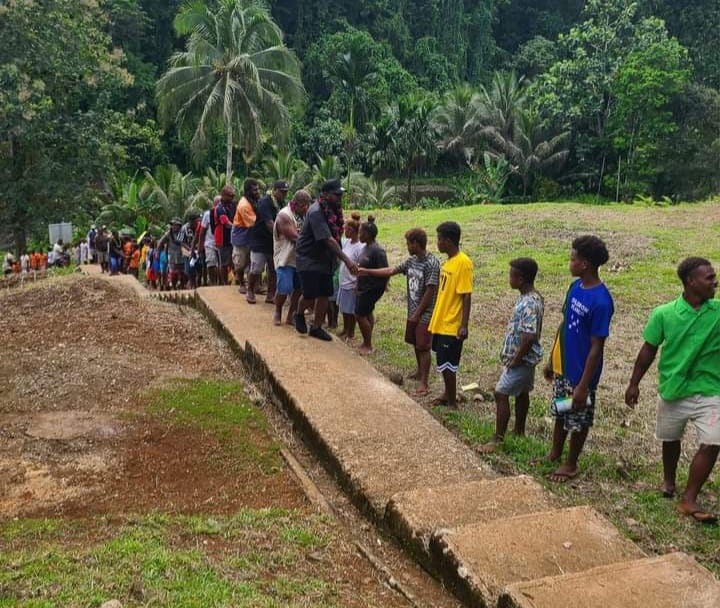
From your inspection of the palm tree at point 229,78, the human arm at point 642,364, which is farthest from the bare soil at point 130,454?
the palm tree at point 229,78

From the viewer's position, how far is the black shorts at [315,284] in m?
6.84

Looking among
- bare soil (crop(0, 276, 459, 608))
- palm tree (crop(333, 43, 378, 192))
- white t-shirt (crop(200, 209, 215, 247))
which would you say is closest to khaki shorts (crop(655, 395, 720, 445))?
bare soil (crop(0, 276, 459, 608))

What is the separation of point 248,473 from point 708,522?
9.00ft

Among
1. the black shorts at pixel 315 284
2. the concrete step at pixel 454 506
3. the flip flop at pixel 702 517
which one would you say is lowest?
the flip flop at pixel 702 517

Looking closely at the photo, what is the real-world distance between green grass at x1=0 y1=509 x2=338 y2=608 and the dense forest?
18294 millimetres

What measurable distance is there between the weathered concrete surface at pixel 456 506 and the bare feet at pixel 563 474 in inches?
25.8

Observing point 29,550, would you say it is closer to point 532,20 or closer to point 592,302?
point 592,302

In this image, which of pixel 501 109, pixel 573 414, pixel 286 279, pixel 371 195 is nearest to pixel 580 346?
pixel 573 414

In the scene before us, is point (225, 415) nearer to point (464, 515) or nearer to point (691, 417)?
point (464, 515)

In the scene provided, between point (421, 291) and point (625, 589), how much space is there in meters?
3.60

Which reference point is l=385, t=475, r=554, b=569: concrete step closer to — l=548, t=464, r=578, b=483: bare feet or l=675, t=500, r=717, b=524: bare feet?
l=548, t=464, r=578, b=483: bare feet

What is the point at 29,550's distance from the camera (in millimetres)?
3480

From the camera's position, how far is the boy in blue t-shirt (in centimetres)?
436

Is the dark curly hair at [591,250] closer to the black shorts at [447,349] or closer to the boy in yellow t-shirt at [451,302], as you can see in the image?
the boy in yellow t-shirt at [451,302]
